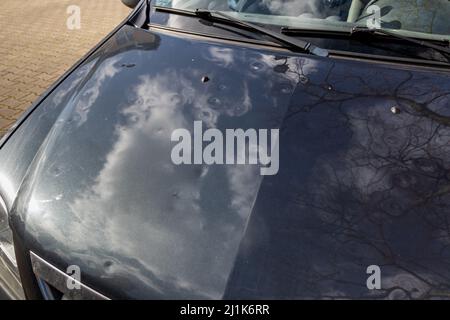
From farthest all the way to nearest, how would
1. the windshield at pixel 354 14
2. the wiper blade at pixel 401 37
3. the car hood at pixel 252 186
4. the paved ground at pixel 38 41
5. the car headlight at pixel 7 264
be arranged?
1. the paved ground at pixel 38 41
2. the windshield at pixel 354 14
3. the wiper blade at pixel 401 37
4. the car headlight at pixel 7 264
5. the car hood at pixel 252 186

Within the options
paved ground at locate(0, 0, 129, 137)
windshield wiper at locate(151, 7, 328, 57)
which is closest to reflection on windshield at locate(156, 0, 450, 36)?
windshield wiper at locate(151, 7, 328, 57)

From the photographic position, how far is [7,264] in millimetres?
1465

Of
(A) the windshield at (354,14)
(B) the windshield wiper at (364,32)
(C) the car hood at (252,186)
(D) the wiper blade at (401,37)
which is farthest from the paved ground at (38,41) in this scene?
(D) the wiper blade at (401,37)

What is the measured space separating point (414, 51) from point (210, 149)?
3.30 feet

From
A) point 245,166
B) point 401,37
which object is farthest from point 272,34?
point 245,166

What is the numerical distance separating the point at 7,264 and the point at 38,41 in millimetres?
5080

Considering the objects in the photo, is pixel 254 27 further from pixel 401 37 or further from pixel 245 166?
pixel 245 166

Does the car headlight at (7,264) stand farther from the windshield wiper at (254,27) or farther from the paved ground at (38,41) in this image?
the paved ground at (38,41)

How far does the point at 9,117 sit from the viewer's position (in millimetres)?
3627

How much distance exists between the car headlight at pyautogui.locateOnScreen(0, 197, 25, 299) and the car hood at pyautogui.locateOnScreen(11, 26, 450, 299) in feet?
0.53

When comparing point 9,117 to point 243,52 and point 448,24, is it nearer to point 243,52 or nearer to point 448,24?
point 243,52

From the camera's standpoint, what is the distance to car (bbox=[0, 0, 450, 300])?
113 centimetres

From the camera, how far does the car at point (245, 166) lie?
1.13m

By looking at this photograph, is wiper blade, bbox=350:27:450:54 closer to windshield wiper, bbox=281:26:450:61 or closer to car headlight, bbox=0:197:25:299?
windshield wiper, bbox=281:26:450:61
